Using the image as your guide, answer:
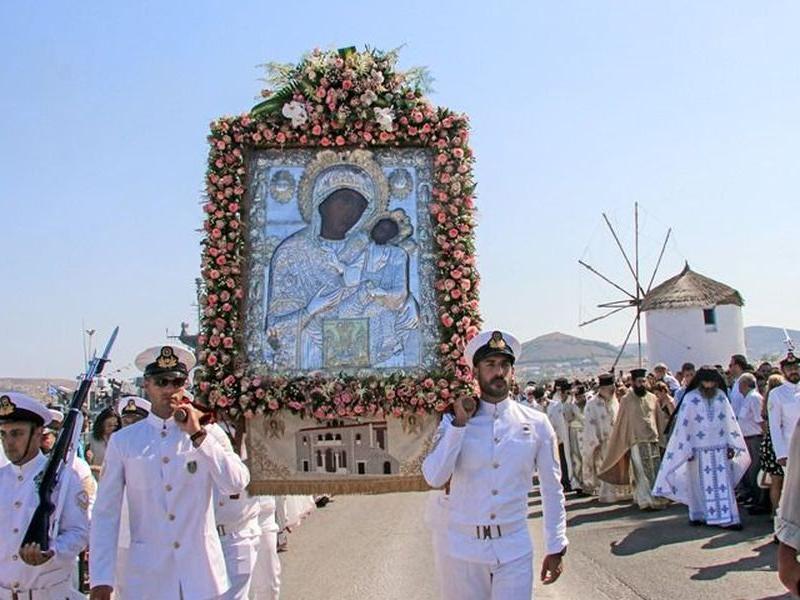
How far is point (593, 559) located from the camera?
34.1ft

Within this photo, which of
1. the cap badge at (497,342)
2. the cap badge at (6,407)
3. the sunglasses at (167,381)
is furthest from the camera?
the cap badge at (497,342)

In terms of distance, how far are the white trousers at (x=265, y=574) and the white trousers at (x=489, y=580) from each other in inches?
90.3

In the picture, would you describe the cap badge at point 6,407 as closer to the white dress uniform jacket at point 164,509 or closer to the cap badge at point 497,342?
the white dress uniform jacket at point 164,509

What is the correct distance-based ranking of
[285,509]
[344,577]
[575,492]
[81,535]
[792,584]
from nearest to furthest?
[792,584] → [81,535] → [344,577] → [285,509] → [575,492]

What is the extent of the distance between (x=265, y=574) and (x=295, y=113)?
144 inches

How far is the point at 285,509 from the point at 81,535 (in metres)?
7.21

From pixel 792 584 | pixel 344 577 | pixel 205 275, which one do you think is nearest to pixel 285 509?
pixel 344 577

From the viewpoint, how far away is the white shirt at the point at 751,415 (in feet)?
44.7

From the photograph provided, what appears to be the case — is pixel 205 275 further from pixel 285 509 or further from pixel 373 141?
pixel 285 509

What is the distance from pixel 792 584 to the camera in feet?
11.7

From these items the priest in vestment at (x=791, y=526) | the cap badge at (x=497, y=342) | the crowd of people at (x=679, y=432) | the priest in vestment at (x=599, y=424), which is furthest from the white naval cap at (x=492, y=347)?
the priest in vestment at (x=599, y=424)

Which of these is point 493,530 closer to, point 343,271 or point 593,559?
point 343,271

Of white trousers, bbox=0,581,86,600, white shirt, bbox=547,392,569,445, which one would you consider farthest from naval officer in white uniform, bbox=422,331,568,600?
white shirt, bbox=547,392,569,445

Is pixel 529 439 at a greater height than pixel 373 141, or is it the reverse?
pixel 373 141
